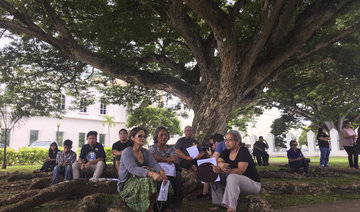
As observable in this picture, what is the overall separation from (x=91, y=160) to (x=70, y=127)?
109ft

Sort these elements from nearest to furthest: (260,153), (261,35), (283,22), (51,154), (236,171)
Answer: (236,171)
(261,35)
(283,22)
(51,154)
(260,153)

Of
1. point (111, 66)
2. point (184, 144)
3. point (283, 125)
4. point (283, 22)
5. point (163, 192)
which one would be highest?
point (283, 22)

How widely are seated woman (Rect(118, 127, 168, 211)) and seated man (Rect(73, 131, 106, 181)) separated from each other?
8.01 ft

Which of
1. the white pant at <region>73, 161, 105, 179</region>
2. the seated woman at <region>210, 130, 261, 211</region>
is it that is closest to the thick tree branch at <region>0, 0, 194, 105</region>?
the white pant at <region>73, 161, 105, 179</region>

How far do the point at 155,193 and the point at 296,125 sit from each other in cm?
3149

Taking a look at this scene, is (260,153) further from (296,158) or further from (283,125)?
(283,125)

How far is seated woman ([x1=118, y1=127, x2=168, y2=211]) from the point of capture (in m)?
4.12

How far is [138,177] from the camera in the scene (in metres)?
4.33

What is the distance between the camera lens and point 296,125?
107ft

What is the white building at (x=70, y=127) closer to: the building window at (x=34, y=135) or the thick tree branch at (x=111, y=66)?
the building window at (x=34, y=135)

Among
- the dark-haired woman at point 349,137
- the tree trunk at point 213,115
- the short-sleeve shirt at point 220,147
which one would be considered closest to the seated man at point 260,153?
the dark-haired woman at point 349,137

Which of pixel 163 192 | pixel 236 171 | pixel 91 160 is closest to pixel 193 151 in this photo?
pixel 236 171

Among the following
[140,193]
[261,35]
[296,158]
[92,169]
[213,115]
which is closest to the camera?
[140,193]

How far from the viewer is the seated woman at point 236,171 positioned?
4.36 m
